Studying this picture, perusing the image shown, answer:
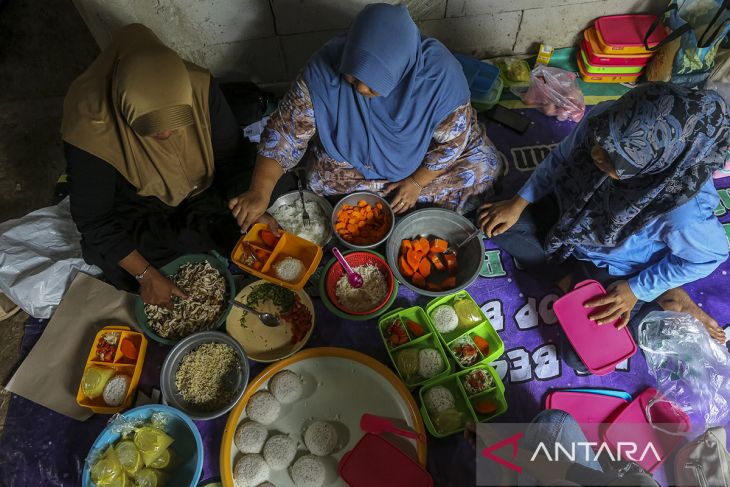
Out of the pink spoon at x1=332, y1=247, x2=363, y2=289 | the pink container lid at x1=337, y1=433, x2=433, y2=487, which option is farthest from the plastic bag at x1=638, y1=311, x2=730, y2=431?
the pink spoon at x1=332, y1=247, x2=363, y2=289

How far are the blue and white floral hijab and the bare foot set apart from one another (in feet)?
1.56

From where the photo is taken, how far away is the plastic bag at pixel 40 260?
190 cm

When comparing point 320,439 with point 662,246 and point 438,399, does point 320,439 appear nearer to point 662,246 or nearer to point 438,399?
point 438,399

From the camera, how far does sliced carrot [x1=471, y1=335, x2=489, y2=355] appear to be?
1817 millimetres

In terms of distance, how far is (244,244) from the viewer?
6.03ft

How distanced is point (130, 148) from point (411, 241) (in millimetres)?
1155

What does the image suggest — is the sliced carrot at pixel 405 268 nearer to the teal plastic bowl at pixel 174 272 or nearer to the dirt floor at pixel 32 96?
the teal plastic bowl at pixel 174 272

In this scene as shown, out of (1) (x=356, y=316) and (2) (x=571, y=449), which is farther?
(1) (x=356, y=316)

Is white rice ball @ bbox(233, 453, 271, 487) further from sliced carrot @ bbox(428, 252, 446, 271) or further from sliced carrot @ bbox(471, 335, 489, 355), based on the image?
sliced carrot @ bbox(428, 252, 446, 271)

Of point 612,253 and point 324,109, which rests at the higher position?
point 324,109

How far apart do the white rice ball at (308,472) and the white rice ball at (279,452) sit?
0.03 m

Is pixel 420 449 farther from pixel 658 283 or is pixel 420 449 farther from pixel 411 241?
pixel 658 283

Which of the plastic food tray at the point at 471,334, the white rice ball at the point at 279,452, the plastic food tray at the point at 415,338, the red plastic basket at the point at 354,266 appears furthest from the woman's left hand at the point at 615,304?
the white rice ball at the point at 279,452

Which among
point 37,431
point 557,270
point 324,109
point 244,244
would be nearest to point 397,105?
point 324,109
